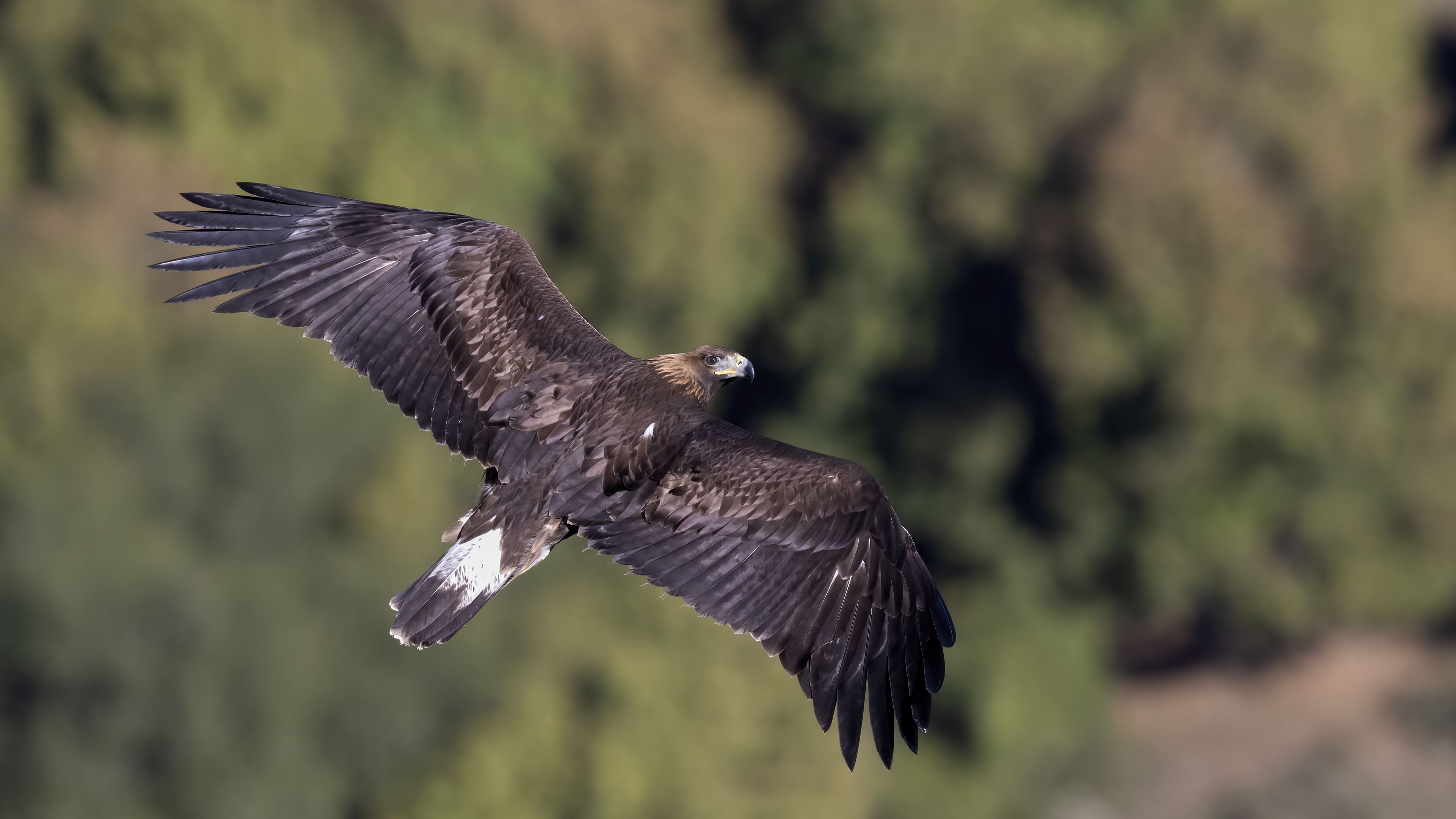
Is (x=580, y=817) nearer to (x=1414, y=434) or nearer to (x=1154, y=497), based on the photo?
(x=1154, y=497)

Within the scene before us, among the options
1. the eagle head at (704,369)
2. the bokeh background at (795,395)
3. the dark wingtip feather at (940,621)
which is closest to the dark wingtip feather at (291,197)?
the eagle head at (704,369)

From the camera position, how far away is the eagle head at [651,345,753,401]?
1152 centimetres

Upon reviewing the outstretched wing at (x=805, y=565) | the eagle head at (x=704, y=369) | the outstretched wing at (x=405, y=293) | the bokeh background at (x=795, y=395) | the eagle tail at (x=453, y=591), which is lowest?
the eagle tail at (x=453, y=591)

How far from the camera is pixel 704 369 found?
11.9 metres

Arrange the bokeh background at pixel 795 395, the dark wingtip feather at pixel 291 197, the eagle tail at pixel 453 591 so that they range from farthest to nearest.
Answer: the bokeh background at pixel 795 395
the dark wingtip feather at pixel 291 197
the eagle tail at pixel 453 591

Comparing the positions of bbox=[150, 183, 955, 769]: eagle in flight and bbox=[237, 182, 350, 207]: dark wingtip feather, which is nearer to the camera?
bbox=[150, 183, 955, 769]: eagle in flight

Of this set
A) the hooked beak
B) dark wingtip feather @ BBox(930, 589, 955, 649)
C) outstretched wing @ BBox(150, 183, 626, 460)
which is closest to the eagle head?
the hooked beak

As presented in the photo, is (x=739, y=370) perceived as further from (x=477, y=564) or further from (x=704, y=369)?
(x=477, y=564)

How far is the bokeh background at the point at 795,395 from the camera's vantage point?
93.7 ft

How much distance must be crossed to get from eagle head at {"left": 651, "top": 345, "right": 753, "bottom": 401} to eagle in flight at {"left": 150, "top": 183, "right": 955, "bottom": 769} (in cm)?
2

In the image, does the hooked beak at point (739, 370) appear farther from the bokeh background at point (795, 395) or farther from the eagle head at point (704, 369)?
the bokeh background at point (795, 395)

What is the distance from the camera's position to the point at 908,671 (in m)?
10.4

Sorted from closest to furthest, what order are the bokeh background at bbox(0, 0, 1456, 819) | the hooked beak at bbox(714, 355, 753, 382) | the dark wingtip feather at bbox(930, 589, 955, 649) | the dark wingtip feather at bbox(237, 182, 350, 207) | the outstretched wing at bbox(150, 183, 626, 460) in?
the dark wingtip feather at bbox(930, 589, 955, 649) → the outstretched wing at bbox(150, 183, 626, 460) → the dark wingtip feather at bbox(237, 182, 350, 207) → the hooked beak at bbox(714, 355, 753, 382) → the bokeh background at bbox(0, 0, 1456, 819)

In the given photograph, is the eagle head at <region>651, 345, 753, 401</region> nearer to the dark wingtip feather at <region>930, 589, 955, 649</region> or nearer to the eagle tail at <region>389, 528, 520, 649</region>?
the eagle tail at <region>389, 528, 520, 649</region>
